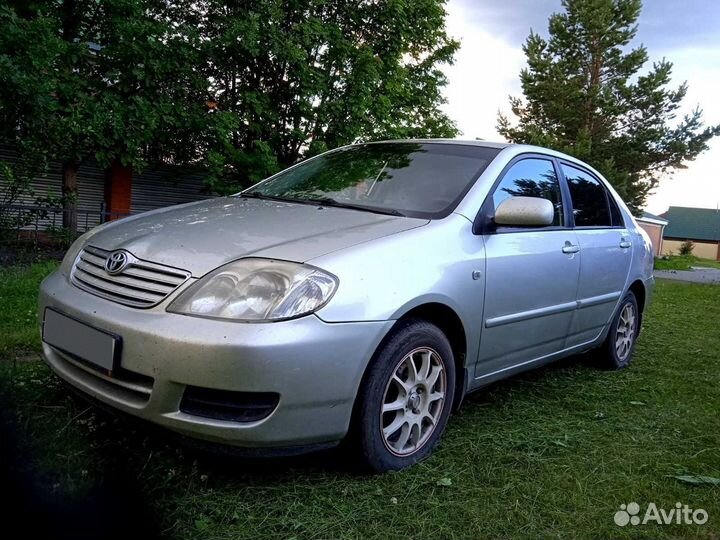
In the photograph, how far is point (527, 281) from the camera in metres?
3.15

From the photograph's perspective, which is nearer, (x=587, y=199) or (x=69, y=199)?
(x=587, y=199)

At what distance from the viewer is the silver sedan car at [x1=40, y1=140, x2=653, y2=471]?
2.06m

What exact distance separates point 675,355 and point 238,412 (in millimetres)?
4619

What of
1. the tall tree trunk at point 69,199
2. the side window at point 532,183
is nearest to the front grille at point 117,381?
the side window at point 532,183

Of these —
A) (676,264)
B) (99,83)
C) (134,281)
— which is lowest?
(676,264)

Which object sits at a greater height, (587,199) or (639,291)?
(587,199)

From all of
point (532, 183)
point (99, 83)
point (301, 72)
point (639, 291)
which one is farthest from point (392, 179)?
point (301, 72)

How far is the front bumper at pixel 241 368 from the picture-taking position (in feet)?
6.53

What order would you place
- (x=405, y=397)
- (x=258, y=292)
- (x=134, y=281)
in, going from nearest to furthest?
(x=258, y=292) < (x=134, y=281) < (x=405, y=397)

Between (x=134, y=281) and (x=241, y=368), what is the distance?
62cm

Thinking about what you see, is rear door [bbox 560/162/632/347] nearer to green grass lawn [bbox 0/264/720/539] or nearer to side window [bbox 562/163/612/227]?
side window [bbox 562/163/612/227]

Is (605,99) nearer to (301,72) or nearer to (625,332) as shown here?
(301,72)

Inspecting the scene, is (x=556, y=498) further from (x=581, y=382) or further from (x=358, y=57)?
(x=358, y=57)

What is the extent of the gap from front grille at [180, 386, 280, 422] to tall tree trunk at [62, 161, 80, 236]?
26.1ft
